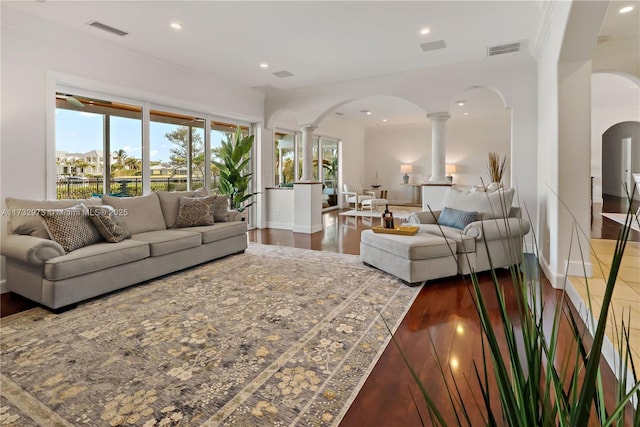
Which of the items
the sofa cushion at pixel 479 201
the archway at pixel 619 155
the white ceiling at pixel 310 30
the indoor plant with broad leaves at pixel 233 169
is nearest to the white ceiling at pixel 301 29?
the white ceiling at pixel 310 30

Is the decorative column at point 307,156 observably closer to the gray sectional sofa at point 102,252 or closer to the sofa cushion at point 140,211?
the gray sectional sofa at point 102,252

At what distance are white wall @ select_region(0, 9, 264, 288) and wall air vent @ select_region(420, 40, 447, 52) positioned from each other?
12.1 ft

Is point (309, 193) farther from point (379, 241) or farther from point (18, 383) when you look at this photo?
point (18, 383)

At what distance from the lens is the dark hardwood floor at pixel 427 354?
1.80 metres

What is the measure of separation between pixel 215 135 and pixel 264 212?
1.78 m

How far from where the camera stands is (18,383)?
205 centimetres

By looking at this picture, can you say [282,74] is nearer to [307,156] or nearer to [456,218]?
[307,156]

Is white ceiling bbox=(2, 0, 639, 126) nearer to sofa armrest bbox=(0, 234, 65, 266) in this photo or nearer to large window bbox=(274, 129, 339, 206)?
sofa armrest bbox=(0, 234, 65, 266)

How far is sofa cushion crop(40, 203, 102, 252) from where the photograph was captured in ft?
10.7

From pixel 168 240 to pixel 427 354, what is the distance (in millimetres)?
2861

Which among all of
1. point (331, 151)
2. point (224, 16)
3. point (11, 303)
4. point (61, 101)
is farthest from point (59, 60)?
point (331, 151)

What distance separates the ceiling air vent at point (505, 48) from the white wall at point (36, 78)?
460cm

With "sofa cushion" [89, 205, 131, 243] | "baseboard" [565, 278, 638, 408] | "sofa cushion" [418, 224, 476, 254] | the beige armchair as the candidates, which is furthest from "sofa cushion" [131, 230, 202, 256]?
the beige armchair

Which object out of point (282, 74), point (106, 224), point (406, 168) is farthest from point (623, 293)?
point (406, 168)
